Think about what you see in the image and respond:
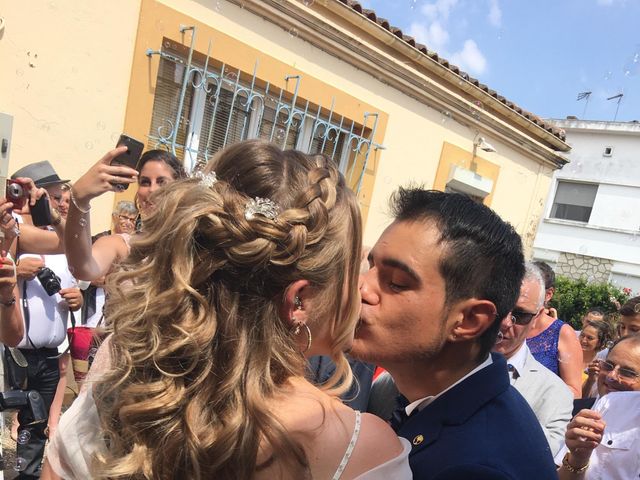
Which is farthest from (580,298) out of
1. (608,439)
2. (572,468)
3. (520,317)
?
(572,468)

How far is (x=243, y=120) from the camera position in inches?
199

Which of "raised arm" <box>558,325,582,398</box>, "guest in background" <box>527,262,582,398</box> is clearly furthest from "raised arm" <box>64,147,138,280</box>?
"raised arm" <box>558,325,582,398</box>

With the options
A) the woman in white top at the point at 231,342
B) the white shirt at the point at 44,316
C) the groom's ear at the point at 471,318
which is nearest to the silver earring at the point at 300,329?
the woman in white top at the point at 231,342

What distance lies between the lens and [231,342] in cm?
92

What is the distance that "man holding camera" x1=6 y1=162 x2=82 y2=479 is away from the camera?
281cm

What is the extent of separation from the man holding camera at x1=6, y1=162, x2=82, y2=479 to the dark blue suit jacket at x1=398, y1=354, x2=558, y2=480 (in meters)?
2.46

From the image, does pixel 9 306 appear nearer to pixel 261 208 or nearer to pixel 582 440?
pixel 261 208

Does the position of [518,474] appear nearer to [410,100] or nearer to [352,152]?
[352,152]

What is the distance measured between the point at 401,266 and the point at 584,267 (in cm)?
1878

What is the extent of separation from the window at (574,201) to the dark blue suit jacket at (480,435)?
1936 cm

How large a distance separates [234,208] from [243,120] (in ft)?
14.3

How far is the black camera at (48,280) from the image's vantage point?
2.89m

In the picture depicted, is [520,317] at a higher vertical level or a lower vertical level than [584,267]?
higher

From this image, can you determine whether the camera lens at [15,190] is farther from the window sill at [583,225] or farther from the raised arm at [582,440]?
the window sill at [583,225]
